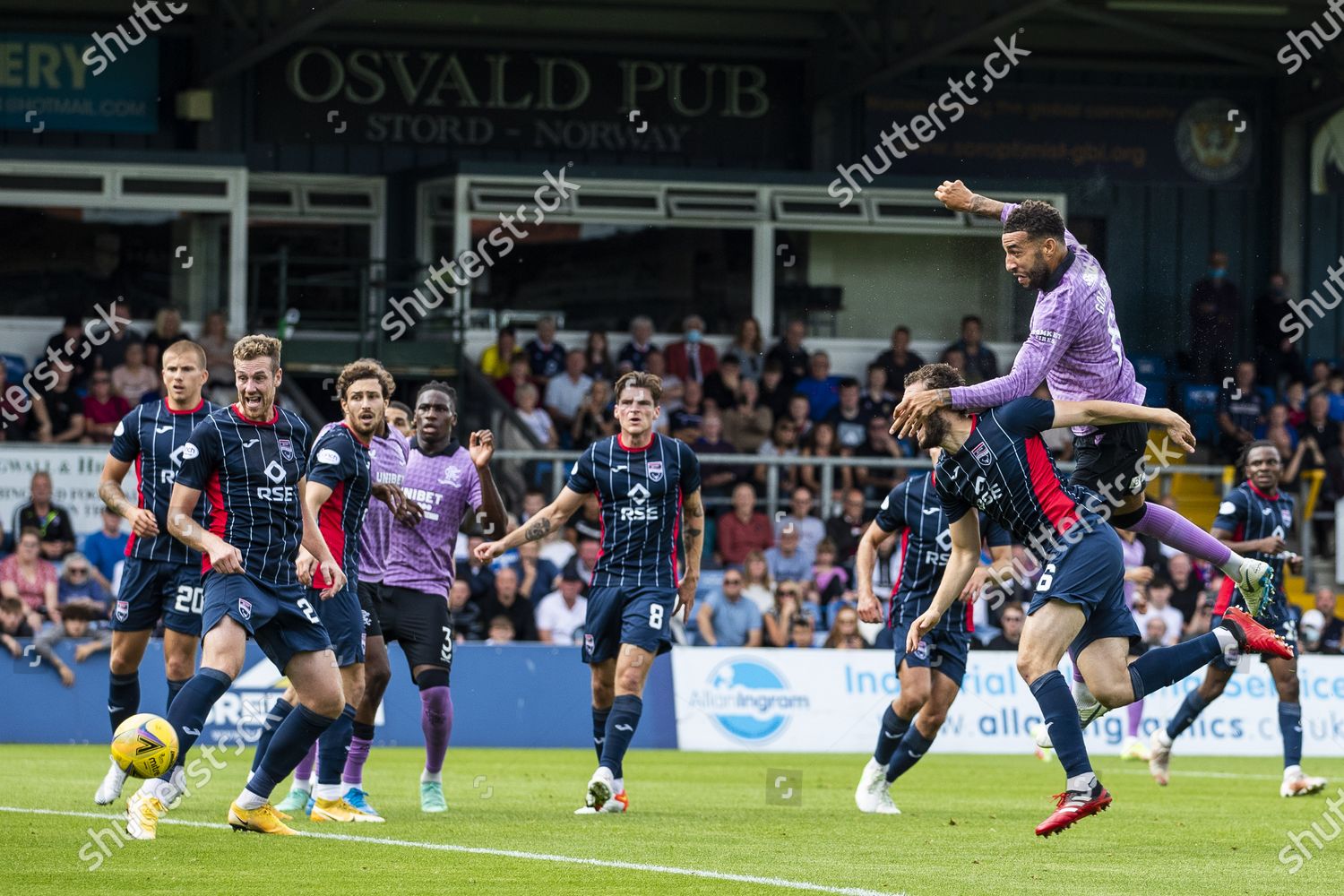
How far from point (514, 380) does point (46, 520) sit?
596 cm

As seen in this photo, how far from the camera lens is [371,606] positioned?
35.0ft

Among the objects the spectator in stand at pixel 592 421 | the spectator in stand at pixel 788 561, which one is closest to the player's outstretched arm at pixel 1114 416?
the spectator in stand at pixel 788 561

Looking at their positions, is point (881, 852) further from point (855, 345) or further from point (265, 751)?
point (855, 345)

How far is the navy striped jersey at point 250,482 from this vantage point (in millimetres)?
8711

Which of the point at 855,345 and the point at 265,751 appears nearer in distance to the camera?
the point at 265,751

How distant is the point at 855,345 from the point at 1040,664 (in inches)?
667

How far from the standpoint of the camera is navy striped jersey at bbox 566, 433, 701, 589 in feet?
36.4

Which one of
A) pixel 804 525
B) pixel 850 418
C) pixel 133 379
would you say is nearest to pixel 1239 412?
pixel 850 418

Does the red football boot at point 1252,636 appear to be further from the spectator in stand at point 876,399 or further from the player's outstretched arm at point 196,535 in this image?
the spectator in stand at point 876,399

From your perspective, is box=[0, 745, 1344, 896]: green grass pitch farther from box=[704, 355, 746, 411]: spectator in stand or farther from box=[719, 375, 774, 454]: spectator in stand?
box=[704, 355, 746, 411]: spectator in stand

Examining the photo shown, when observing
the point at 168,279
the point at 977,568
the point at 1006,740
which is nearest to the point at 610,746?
the point at 977,568

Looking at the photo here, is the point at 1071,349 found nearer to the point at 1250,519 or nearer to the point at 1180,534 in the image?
the point at 1180,534

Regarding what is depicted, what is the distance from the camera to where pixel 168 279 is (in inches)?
944

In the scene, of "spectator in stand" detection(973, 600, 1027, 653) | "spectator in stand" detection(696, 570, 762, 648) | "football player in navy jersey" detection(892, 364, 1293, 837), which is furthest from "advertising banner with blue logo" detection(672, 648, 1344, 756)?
"football player in navy jersey" detection(892, 364, 1293, 837)
